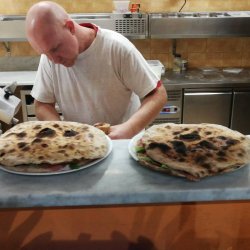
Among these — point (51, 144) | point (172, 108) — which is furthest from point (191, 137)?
point (172, 108)

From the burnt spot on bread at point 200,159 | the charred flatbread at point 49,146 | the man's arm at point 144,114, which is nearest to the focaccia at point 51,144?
the charred flatbread at point 49,146

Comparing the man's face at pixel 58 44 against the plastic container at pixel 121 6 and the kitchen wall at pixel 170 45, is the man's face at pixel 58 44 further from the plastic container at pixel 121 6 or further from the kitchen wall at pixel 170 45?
the kitchen wall at pixel 170 45

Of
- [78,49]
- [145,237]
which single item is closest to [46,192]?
[145,237]

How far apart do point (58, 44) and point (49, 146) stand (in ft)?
2.44

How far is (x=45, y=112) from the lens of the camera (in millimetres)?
1979

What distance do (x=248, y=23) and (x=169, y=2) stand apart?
87 centimetres

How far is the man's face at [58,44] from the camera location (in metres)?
1.56

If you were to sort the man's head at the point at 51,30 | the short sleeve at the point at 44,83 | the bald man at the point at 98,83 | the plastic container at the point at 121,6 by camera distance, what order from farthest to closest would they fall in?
the plastic container at the point at 121,6, the short sleeve at the point at 44,83, the bald man at the point at 98,83, the man's head at the point at 51,30

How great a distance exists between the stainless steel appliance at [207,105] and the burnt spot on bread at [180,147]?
254 cm

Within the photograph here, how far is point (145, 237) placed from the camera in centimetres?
112

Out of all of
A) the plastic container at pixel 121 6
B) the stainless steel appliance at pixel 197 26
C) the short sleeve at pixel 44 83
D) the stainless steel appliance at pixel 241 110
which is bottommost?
the stainless steel appliance at pixel 241 110

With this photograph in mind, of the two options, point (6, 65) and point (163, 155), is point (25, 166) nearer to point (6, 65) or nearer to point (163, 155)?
point (163, 155)

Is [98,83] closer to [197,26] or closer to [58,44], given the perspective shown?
[58,44]

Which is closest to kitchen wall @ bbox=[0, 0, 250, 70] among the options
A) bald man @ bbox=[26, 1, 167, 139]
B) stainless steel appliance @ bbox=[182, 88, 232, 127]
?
stainless steel appliance @ bbox=[182, 88, 232, 127]
